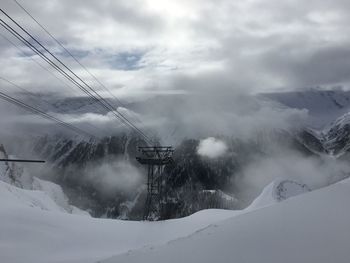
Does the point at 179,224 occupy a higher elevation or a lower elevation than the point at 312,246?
higher

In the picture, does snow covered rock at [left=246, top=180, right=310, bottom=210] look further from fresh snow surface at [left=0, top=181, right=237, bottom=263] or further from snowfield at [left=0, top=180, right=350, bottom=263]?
snowfield at [left=0, top=180, right=350, bottom=263]

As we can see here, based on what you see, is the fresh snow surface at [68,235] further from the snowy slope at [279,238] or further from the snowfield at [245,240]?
the snowy slope at [279,238]

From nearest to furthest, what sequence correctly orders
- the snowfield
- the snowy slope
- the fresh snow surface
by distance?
the snowy slope < the snowfield < the fresh snow surface

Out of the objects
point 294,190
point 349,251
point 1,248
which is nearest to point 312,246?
point 349,251

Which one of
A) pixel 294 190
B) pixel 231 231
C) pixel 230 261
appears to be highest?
pixel 294 190

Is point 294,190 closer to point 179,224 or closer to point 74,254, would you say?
point 179,224

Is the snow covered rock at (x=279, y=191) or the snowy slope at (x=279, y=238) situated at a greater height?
the snow covered rock at (x=279, y=191)

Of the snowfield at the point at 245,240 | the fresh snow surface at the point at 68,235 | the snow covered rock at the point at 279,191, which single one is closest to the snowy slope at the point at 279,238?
the snowfield at the point at 245,240

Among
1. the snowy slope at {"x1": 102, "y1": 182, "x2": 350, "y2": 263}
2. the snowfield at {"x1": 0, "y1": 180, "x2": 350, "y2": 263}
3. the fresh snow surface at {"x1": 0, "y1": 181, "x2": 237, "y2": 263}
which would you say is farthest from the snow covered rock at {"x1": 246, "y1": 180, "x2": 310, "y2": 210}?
the snowy slope at {"x1": 102, "y1": 182, "x2": 350, "y2": 263}
